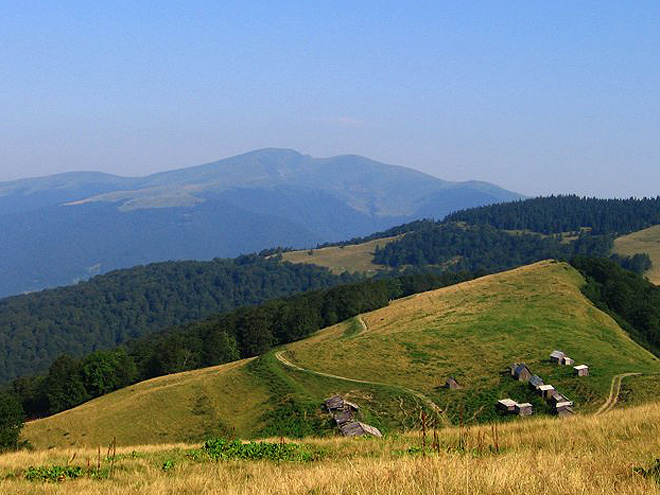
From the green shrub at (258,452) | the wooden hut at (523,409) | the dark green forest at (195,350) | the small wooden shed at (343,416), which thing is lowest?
the dark green forest at (195,350)

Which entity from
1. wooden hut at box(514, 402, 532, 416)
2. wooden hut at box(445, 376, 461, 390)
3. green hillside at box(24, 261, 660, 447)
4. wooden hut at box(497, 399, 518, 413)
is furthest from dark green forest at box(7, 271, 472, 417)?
wooden hut at box(514, 402, 532, 416)

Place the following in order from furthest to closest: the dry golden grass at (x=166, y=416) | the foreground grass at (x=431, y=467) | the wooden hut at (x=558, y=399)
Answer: the dry golden grass at (x=166, y=416) → the wooden hut at (x=558, y=399) → the foreground grass at (x=431, y=467)

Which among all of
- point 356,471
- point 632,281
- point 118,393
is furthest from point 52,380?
point 632,281

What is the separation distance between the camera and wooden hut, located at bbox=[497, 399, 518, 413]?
1854 inches

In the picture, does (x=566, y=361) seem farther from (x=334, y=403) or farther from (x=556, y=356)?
(x=334, y=403)

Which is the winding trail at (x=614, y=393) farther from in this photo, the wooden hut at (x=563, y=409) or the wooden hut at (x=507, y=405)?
the wooden hut at (x=507, y=405)

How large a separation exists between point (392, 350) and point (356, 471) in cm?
5896

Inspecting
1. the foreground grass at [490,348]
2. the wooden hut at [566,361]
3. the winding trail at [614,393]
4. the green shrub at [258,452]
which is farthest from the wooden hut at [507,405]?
the green shrub at [258,452]

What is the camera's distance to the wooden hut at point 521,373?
176ft

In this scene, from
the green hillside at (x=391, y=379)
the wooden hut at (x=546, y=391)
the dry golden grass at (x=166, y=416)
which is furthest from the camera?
the dry golden grass at (x=166, y=416)

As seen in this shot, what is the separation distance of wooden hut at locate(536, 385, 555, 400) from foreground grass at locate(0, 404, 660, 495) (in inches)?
1394

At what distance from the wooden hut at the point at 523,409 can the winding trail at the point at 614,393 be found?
538 centimetres

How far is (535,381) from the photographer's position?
51219 mm

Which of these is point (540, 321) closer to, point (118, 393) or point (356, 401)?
point (356, 401)
